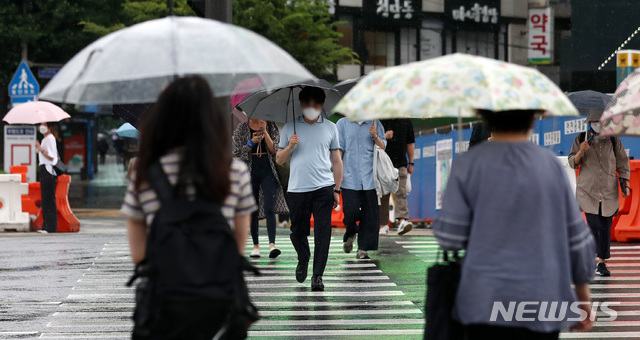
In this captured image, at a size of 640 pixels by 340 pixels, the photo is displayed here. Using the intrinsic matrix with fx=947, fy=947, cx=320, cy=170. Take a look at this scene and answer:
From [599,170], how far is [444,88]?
22.8ft

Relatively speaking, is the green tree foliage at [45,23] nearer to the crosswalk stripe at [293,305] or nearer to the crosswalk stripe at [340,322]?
the crosswalk stripe at [293,305]

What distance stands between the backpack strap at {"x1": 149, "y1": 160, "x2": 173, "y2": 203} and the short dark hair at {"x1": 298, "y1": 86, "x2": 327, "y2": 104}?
17.8 feet

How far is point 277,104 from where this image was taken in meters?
9.77

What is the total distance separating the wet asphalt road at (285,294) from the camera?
7.42m

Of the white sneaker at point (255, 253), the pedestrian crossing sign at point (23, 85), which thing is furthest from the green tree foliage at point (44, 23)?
the white sneaker at point (255, 253)

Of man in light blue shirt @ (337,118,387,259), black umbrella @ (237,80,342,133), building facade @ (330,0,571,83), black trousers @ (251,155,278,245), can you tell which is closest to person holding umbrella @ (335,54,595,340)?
black umbrella @ (237,80,342,133)

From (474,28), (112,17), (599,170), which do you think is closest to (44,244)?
(599,170)

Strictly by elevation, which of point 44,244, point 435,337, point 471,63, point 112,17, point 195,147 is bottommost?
point 44,244

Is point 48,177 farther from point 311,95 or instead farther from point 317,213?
point 311,95

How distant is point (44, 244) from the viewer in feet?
47.9

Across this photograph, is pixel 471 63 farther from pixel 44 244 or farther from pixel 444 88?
pixel 44 244

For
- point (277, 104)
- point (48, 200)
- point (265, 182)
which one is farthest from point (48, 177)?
point (277, 104)

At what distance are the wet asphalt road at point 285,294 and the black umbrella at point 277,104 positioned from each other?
1.77 metres

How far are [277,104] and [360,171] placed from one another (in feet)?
5.21
